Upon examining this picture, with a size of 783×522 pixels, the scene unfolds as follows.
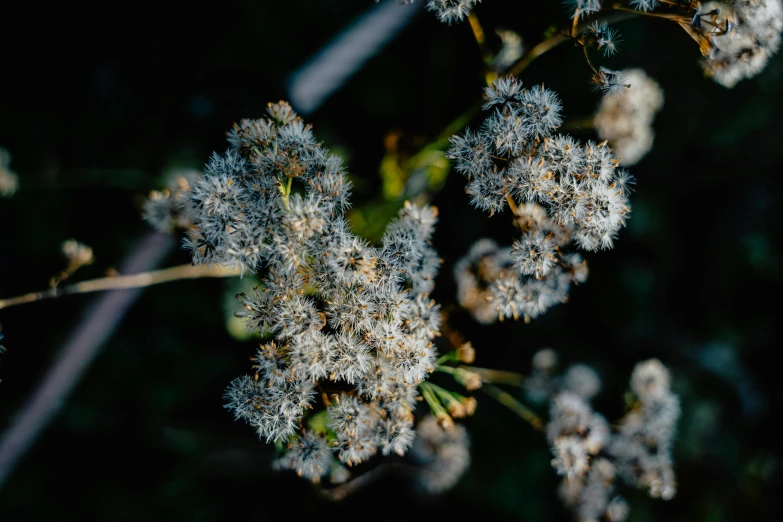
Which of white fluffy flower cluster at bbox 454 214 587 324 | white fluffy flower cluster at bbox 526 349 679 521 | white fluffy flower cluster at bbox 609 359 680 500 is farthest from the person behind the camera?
white fluffy flower cluster at bbox 609 359 680 500

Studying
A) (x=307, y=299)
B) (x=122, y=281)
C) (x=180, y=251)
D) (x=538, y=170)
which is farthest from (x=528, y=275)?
(x=180, y=251)

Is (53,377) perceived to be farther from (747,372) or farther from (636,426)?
(747,372)

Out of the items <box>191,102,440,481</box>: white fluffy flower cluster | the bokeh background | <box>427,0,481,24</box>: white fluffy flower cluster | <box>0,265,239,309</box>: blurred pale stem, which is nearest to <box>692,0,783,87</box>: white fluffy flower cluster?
<box>427,0,481,24</box>: white fluffy flower cluster

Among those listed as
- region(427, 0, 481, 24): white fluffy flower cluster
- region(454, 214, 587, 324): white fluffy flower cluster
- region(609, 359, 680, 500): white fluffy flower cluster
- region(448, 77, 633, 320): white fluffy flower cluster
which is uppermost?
region(427, 0, 481, 24): white fluffy flower cluster

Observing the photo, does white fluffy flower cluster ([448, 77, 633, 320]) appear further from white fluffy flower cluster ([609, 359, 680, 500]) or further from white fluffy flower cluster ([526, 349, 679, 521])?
white fluffy flower cluster ([609, 359, 680, 500])

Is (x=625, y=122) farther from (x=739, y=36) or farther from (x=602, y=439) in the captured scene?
(x=602, y=439)

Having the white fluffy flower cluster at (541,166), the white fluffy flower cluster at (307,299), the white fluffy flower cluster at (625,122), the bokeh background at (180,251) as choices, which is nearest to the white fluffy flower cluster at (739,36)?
the white fluffy flower cluster at (625,122)
